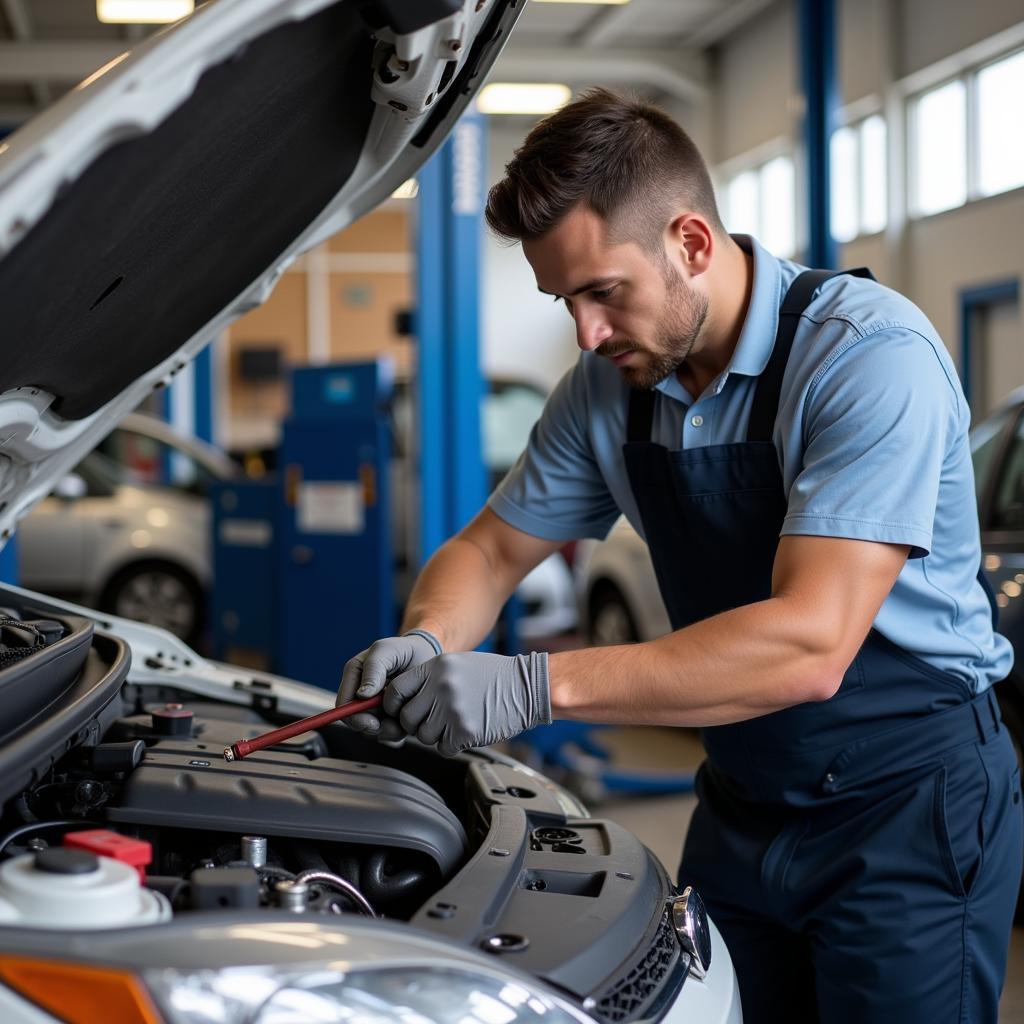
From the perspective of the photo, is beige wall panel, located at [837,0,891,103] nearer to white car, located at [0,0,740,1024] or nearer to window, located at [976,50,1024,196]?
window, located at [976,50,1024,196]

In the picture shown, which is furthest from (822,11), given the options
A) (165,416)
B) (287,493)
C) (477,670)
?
(165,416)

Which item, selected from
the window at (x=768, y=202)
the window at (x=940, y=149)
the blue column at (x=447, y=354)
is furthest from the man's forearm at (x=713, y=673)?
the window at (x=768, y=202)

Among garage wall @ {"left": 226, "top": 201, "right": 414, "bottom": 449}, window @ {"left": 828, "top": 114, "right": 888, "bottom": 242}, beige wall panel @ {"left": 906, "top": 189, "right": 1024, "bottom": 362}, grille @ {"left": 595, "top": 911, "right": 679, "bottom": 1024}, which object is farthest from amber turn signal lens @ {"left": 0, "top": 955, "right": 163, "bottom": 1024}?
garage wall @ {"left": 226, "top": 201, "right": 414, "bottom": 449}

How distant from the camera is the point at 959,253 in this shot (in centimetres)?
923

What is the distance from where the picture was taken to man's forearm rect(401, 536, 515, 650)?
1.75m

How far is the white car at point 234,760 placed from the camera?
920 millimetres

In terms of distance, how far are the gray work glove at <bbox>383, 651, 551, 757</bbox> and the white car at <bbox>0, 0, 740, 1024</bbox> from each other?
78 mm

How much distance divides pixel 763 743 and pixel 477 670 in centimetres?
43

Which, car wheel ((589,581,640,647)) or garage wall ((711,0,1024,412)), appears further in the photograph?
garage wall ((711,0,1024,412))

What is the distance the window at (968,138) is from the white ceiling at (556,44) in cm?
214

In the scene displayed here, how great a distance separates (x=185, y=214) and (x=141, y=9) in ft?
24.8

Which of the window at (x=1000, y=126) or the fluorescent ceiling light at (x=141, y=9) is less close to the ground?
the fluorescent ceiling light at (x=141, y=9)

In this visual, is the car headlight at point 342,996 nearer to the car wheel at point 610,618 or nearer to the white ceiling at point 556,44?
the car wheel at point 610,618

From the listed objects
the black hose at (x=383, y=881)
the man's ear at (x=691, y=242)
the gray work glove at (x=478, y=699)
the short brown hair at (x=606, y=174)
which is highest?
the short brown hair at (x=606, y=174)
